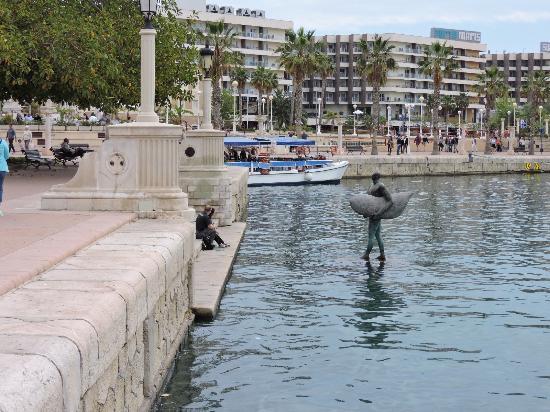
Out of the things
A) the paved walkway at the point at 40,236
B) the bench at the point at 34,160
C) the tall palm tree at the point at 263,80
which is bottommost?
the paved walkway at the point at 40,236

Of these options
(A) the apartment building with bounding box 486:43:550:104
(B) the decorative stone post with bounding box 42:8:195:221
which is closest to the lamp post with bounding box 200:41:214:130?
(B) the decorative stone post with bounding box 42:8:195:221

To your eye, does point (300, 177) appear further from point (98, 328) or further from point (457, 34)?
point (457, 34)

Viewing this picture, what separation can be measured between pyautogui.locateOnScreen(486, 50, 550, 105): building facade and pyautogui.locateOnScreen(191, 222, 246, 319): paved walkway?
156 metres

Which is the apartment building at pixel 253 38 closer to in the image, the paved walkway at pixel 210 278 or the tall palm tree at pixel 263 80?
the tall palm tree at pixel 263 80

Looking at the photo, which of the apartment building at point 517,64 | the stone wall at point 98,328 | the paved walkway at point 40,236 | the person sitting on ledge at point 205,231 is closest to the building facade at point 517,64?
the apartment building at point 517,64

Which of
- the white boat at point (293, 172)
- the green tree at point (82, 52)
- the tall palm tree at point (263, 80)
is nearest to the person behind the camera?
the green tree at point (82, 52)

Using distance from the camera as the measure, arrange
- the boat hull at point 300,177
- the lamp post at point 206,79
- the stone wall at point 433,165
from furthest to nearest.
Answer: the stone wall at point 433,165 → the boat hull at point 300,177 → the lamp post at point 206,79

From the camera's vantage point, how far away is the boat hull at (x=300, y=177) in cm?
5728

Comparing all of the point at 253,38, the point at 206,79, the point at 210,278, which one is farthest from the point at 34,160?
the point at 253,38

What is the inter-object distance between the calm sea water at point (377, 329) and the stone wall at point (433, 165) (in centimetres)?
3981

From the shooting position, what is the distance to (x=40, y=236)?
11750 mm

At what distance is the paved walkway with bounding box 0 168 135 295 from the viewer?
8.85 metres

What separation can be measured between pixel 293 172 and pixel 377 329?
144 ft

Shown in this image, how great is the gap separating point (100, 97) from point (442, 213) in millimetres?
15212
